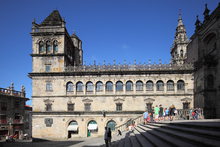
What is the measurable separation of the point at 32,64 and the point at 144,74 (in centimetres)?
2049

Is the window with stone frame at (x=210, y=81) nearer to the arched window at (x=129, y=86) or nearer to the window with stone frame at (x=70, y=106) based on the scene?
the arched window at (x=129, y=86)

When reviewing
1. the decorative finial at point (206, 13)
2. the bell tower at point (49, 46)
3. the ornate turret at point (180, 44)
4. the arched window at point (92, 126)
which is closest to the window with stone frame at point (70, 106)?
the arched window at point (92, 126)

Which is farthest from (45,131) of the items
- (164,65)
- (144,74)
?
(164,65)

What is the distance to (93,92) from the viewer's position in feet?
102

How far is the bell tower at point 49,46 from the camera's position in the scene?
104ft

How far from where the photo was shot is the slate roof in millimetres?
32956

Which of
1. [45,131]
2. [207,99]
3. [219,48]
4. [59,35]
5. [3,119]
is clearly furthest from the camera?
[3,119]

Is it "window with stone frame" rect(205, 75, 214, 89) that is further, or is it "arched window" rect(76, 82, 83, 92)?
"arched window" rect(76, 82, 83, 92)

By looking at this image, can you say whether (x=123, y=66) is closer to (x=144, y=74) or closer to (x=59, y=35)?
(x=144, y=74)

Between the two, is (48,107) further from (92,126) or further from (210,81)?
(210,81)

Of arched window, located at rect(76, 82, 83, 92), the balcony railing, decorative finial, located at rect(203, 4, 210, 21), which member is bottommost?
arched window, located at rect(76, 82, 83, 92)

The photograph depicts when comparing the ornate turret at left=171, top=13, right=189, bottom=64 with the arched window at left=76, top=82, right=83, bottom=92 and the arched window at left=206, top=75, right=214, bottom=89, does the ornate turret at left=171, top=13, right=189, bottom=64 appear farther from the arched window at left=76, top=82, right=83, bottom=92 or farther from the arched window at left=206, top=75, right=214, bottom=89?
the arched window at left=76, top=82, right=83, bottom=92

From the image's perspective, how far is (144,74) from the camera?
30.9 meters

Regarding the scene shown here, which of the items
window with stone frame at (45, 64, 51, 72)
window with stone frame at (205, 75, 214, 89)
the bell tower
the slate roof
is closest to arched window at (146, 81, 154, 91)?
window with stone frame at (205, 75, 214, 89)
